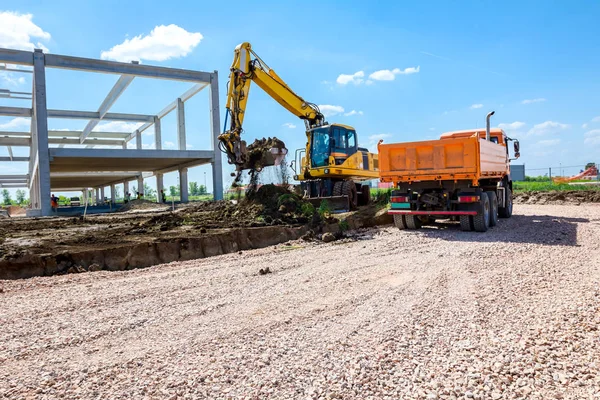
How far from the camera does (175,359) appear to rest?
3512mm

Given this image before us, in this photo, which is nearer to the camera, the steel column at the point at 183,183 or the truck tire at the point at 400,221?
the truck tire at the point at 400,221

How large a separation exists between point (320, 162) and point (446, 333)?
423 inches

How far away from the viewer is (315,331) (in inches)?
160

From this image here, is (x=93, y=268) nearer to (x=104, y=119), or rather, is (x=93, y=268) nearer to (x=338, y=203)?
(x=338, y=203)

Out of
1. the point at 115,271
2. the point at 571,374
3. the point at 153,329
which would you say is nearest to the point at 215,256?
the point at 115,271

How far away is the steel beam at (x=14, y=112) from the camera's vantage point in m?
30.1

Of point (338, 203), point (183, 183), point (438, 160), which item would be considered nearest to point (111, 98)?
point (183, 183)

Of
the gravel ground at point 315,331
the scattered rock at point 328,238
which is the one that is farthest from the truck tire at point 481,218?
the scattered rock at point 328,238

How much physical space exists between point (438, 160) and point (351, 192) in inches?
164

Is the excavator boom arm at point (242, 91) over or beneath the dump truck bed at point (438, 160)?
over

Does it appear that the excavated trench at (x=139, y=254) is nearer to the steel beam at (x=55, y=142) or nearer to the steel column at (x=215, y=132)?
the steel column at (x=215, y=132)

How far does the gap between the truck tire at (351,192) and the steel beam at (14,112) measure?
28.1 meters

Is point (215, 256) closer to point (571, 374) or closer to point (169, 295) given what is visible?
point (169, 295)

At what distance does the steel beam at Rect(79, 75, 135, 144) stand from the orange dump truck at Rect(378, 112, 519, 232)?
63.1 feet
